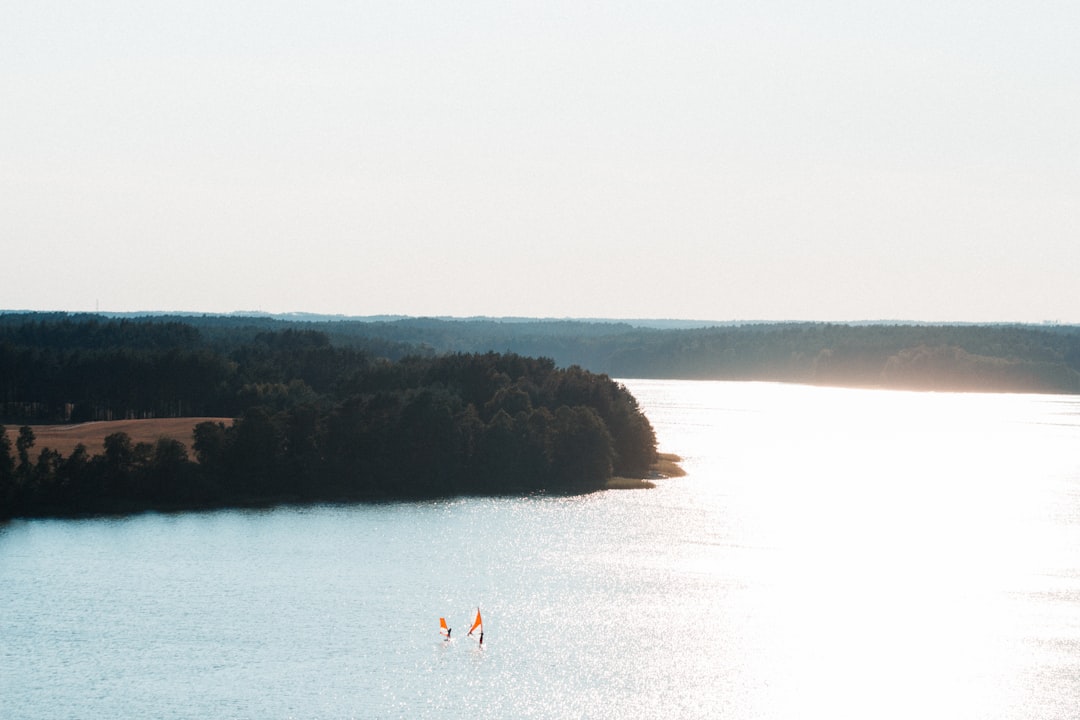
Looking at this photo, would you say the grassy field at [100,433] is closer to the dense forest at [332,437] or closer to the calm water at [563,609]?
the dense forest at [332,437]

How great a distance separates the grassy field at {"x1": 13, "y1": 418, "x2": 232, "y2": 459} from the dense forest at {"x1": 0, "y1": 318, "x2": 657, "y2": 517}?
8.02 ft

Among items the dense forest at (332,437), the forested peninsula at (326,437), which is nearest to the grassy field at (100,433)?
the forested peninsula at (326,437)

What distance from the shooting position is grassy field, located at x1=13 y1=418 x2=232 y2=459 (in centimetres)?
11294

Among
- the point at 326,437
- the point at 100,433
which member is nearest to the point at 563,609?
the point at 326,437

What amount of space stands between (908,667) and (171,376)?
109m

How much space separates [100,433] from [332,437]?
30.6 m

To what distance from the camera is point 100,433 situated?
123125 millimetres

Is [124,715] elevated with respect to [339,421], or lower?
lower

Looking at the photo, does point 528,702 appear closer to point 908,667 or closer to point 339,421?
point 908,667

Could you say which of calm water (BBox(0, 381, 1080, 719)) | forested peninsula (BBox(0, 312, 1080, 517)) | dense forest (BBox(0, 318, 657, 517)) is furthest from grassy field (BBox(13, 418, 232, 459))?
calm water (BBox(0, 381, 1080, 719))

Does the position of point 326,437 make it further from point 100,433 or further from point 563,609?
point 563,609

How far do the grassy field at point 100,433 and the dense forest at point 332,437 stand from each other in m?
2.45

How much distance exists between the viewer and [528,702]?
4828 cm

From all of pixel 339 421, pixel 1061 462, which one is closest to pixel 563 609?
pixel 339 421
